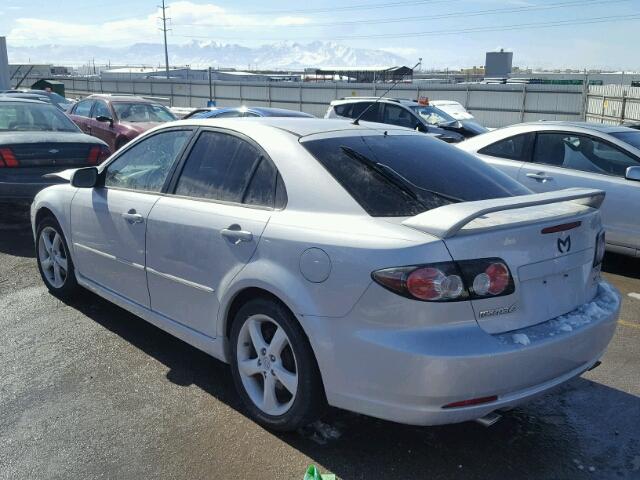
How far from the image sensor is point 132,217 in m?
4.13

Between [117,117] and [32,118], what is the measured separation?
4.91m

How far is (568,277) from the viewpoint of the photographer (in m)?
3.08

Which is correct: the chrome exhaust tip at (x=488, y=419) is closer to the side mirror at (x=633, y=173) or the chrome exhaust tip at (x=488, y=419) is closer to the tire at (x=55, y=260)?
the tire at (x=55, y=260)

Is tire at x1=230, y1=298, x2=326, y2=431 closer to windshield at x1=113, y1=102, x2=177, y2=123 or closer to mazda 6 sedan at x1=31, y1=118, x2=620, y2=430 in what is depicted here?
mazda 6 sedan at x1=31, y1=118, x2=620, y2=430

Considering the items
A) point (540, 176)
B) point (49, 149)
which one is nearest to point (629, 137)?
point (540, 176)

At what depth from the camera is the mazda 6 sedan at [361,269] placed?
2691mm

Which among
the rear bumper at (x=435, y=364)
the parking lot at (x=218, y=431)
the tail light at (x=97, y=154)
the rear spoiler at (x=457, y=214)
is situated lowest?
the parking lot at (x=218, y=431)

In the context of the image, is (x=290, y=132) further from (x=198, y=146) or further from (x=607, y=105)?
(x=607, y=105)

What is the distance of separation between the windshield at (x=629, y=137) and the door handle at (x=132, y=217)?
4899 millimetres

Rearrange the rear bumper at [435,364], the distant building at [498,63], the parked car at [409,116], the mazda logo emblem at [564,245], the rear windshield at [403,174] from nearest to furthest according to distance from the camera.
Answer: the rear bumper at [435,364] < the mazda logo emblem at [564,245] < the rear windshield at [403,174] < the parked car at [409,116] < the distant building at [498,63]

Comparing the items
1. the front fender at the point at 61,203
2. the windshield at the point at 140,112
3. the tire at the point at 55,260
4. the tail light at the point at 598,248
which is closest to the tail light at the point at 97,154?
the tire at the point at 55,260

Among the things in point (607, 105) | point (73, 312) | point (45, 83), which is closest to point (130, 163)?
point (73, 312)

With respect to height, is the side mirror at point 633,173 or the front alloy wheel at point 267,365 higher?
the side mirror at point 633,173

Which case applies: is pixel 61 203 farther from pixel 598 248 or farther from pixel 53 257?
pixel 598 248
